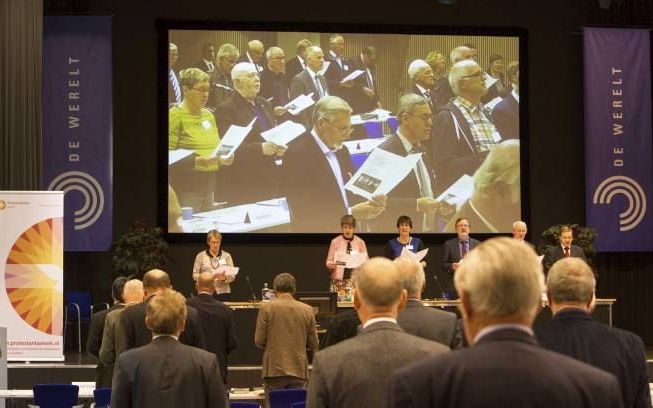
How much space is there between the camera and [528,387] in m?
1.98

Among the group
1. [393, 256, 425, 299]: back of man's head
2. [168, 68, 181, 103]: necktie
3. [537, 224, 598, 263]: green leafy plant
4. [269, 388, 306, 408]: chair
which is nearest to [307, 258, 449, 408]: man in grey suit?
[393, 256, 425, 299]: back of man's head

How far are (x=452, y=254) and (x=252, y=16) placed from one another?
480 centimetres

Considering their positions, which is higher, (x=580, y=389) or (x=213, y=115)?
(x=213, y=115)

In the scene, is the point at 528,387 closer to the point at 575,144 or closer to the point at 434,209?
the point at 434,209

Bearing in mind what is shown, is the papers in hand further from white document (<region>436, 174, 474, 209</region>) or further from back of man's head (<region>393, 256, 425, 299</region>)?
back of man's head (<region>393, 256, 425, 299</region>)

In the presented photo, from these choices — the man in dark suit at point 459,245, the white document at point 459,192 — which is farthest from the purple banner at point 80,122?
the man in dark suit at point 459,245

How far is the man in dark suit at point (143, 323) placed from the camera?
6605mm

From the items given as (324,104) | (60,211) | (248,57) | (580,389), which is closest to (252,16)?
(248,57)

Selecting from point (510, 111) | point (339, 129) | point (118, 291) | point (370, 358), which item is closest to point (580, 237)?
point (510, 111)

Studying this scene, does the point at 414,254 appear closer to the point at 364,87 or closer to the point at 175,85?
the point at 364,87

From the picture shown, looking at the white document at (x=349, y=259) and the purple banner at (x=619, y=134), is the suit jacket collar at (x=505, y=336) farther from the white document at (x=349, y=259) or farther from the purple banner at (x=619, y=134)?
the purple banner at (x=619, y=134)

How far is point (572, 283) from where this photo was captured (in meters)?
3.61

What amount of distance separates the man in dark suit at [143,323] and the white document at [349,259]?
458cm

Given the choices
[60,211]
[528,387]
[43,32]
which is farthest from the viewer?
[43,32]
